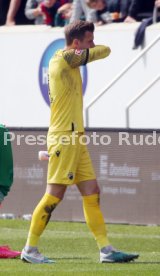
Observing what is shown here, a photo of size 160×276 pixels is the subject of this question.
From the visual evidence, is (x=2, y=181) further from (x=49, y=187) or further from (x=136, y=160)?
(x=136, y=160)

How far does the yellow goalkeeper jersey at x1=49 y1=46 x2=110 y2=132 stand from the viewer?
955cm

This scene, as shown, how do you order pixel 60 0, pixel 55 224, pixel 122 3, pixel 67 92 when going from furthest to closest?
pixel 60 0 < pixel 122 3 < pixel 55 224 < pixel 67 92

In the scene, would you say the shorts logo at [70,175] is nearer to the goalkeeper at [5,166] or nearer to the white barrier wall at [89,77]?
the goalkeeper at [5,166]

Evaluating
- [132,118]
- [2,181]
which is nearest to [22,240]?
[2,181]

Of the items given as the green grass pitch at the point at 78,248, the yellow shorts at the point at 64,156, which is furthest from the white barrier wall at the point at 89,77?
the yellow shorts at the point at 64,156

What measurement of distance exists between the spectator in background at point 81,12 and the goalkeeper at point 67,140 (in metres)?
8.21

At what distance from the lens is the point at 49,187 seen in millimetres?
9602

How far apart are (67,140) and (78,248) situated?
75.2 inches

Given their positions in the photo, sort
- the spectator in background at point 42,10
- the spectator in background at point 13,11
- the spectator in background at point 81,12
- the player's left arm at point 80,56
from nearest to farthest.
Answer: the player's left arm at point 80,56 → the spectator in background at point 81,12 → the spectator in background at point 42,10 → the spectator in background at point 13,11

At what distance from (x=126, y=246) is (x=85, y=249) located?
526 mm

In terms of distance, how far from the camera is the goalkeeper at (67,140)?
9547 millimetres

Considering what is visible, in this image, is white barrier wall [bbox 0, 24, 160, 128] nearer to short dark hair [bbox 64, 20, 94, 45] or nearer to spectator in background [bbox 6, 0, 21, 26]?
spectator in background [bbox 6, 0, 21, 26]

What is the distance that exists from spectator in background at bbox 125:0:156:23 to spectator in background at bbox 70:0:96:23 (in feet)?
2.28

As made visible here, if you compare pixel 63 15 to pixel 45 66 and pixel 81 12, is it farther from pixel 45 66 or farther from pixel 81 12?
pixel 45 66
